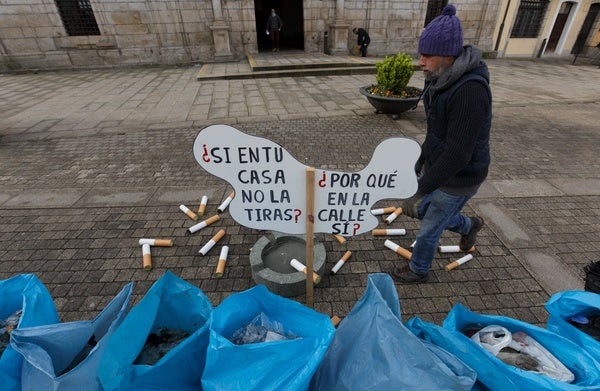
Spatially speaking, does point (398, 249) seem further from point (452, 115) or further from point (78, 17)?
point (78, 17)

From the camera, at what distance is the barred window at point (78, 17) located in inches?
482

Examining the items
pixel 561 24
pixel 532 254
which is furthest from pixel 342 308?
pixel 561 24

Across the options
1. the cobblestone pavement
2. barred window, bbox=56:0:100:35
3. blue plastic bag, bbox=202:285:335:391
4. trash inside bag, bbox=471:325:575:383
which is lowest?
the cobblestone pavement

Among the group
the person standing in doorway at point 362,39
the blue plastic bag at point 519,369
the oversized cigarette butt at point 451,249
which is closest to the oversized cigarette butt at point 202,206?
the oversized cigarette butt at point 451,249

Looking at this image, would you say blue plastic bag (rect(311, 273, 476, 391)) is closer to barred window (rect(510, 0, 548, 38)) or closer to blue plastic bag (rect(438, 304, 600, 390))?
blue plastic bag (rect(438, 304, 600, 390))

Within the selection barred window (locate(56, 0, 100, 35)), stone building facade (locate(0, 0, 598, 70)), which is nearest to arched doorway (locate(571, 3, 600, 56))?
stone building facade (locate(0, 0, 598, 70))

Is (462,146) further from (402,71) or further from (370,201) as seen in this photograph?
(402,71)

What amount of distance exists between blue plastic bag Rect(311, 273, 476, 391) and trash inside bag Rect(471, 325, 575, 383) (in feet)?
1.05

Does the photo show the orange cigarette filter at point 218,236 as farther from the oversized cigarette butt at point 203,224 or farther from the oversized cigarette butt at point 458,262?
the oversized cigarette butt at point 458,262

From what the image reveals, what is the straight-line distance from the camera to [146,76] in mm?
11633

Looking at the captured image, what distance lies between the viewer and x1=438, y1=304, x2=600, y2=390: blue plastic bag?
129cm

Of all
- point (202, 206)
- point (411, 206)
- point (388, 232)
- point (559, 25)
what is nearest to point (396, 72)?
point (388, 232)

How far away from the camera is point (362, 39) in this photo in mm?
13922

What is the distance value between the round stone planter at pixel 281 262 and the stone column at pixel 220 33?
12.8m
